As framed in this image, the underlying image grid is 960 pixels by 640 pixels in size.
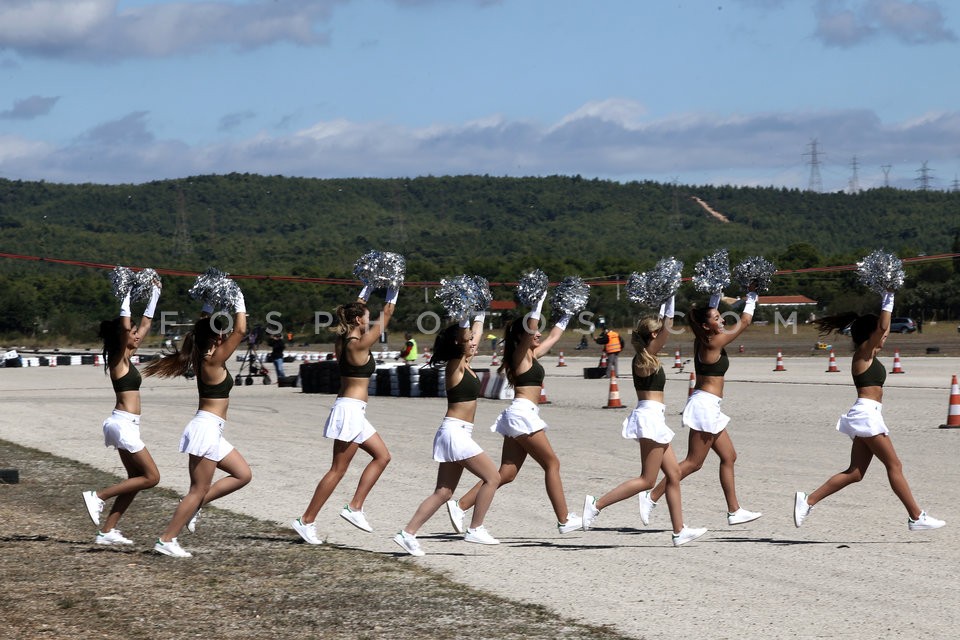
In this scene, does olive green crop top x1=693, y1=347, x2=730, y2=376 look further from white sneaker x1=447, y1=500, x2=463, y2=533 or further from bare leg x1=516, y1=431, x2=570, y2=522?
white sneaker x1=447, y1=500, x2=463, y2=533

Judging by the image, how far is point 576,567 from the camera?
8.84 m

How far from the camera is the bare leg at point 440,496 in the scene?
9.24 metres

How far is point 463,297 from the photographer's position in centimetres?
947

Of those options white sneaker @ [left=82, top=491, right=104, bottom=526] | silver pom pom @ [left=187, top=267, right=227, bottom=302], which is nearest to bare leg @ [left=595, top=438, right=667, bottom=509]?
silver pom pom @ [left=187, top=267, right=227, bottom=302]

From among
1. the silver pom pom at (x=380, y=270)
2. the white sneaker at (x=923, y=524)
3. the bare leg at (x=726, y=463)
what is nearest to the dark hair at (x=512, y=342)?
the silver pom pom at (x=380, y=270)

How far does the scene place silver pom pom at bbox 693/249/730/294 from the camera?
404 inches

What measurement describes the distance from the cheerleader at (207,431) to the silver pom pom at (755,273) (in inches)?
158

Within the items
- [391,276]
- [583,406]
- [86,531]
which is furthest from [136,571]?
[583,406]

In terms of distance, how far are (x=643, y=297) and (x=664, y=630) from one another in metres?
3.78

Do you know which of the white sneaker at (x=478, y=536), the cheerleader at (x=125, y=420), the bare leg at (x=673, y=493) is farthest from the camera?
the cheerleader at (x=125, y=420)

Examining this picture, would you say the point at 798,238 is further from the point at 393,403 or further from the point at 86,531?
the point at 86,531

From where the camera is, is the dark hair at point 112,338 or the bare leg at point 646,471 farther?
the dark hair at point 112,338

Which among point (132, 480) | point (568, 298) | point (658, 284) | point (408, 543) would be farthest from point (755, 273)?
point (132, 480)

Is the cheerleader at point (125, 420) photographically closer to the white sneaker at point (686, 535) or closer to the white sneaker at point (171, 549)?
the white sneaker at point (171, 549)
